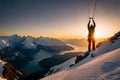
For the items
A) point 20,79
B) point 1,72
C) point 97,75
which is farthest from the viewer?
point 20,79

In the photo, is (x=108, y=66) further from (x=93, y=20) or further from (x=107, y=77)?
(x=93, y=20)

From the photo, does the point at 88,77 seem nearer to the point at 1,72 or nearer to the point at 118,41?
the point at 118,41

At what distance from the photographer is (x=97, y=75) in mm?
18219

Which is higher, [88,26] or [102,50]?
[88,26]

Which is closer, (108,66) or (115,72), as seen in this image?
(115,72)

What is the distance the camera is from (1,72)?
12244cm

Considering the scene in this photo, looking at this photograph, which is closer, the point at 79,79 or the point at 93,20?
the point at 79,79

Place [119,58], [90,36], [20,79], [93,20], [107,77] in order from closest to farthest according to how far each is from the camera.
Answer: [107,77], [119,58], [93,20], [90,36], [20,79]

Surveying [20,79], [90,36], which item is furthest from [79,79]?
[20,79]

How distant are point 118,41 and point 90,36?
5037 mm

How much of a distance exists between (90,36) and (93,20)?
14.1ft

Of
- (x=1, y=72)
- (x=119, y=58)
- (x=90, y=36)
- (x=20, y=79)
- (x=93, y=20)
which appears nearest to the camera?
(x=119, y=58)

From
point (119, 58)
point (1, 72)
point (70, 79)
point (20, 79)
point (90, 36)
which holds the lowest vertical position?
point (20, 79)

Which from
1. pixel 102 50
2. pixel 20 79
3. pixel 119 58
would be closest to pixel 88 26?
pixel 102 50
